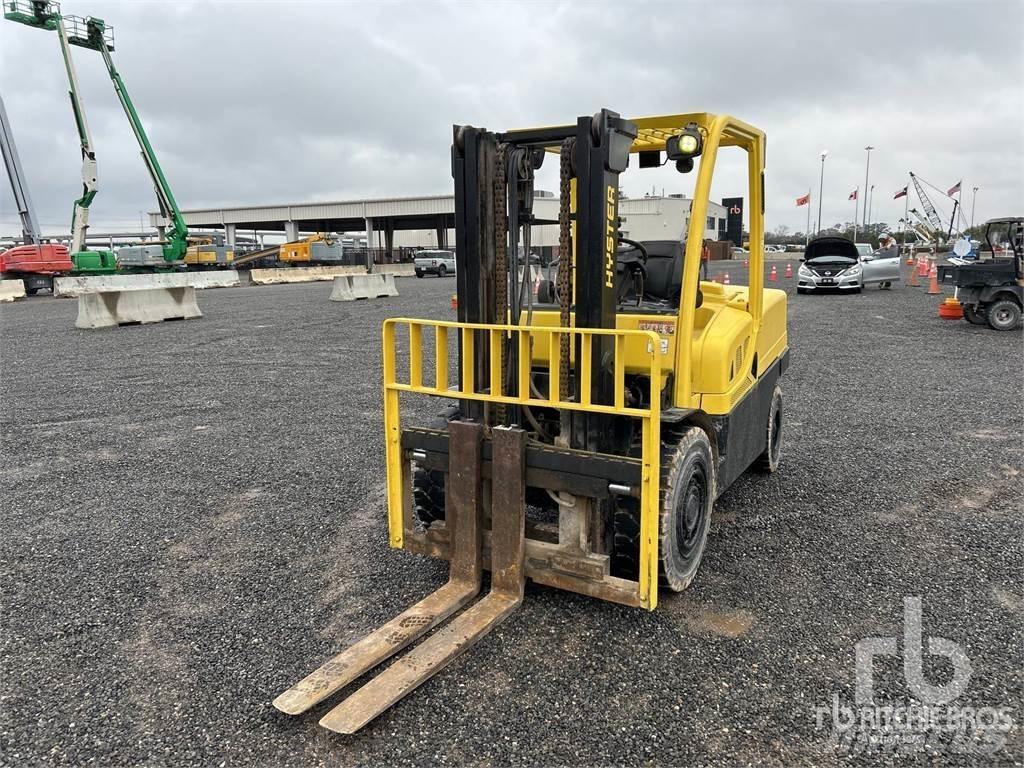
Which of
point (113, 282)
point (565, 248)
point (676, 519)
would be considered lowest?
point (676, 519)

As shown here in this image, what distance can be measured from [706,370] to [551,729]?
2057 millimetres

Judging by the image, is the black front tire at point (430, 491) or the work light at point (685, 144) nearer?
the work light at point (685, 144)

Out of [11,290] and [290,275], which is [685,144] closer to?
[11,290]

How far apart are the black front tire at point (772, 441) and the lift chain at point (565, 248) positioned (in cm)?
241

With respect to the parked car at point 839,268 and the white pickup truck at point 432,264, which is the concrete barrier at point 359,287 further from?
the white pickup truck at point 432,264

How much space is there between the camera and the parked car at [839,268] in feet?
73.0

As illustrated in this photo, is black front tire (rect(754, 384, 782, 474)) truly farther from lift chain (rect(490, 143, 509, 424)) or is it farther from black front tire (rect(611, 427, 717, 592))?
lift chain (rect(490, 143, 509, 424))

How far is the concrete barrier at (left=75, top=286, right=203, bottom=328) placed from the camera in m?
16.1

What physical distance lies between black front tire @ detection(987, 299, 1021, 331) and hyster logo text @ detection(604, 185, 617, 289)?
13.6m

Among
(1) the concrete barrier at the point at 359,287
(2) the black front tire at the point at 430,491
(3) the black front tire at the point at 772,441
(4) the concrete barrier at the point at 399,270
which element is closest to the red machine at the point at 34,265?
(1) the concrete barrier at the point at 359,287

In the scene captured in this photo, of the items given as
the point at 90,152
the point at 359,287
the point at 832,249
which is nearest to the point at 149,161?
the point at 90,152

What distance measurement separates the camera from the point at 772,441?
18.5 feet

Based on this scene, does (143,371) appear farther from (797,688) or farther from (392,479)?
(797,688)

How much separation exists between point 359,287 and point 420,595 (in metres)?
20.7
